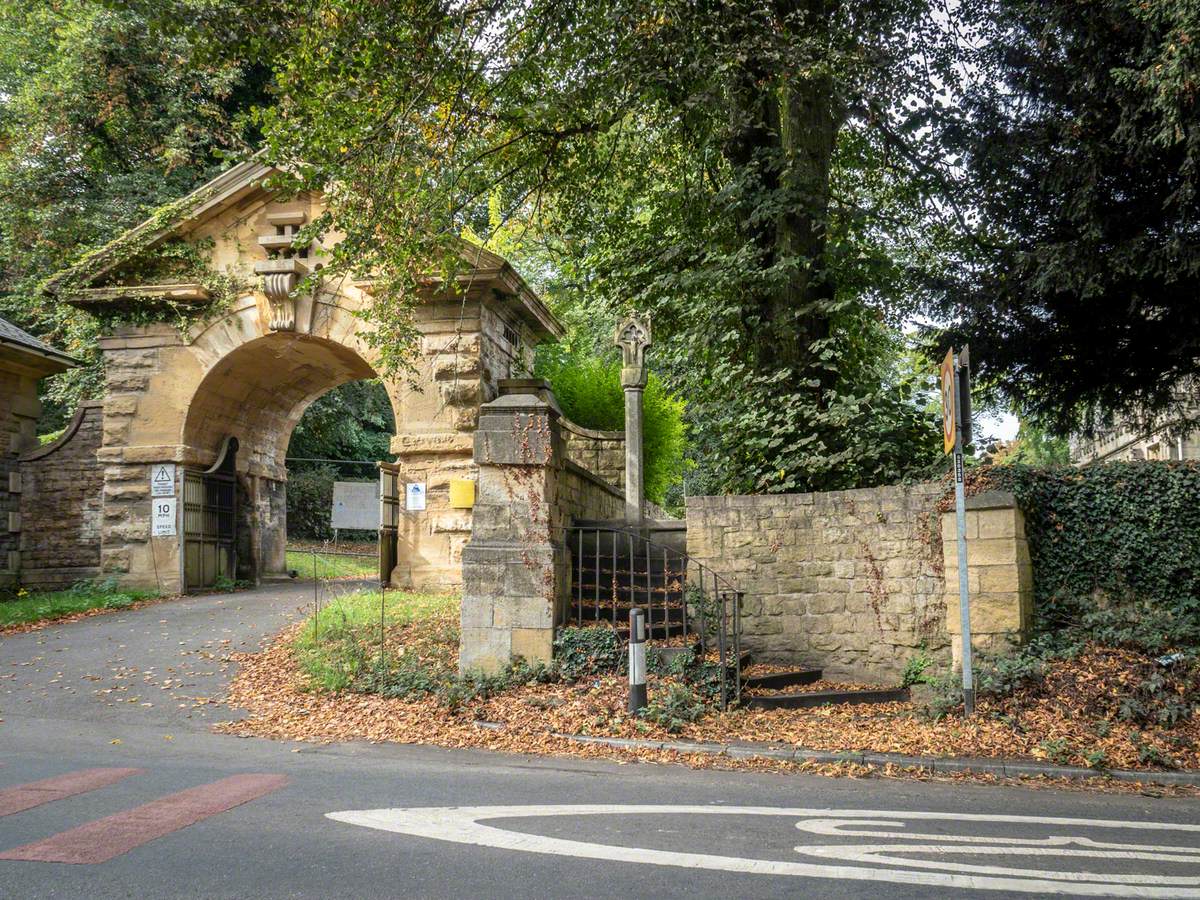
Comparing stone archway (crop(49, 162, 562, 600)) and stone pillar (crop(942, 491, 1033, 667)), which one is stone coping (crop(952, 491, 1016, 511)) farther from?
stone archway (crop(49, 162, 562, 600))

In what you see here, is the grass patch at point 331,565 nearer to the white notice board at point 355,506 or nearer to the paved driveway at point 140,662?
Result: the paved driveway at point 140,662

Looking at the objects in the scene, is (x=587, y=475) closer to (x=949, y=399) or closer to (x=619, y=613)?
(x=619, y=613)

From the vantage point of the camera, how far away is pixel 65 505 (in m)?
17.6

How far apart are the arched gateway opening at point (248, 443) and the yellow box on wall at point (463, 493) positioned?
313cm

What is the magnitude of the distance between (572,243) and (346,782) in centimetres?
1050

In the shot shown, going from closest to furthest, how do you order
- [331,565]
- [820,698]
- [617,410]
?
1. [820,698]
2. [617,410]
3. [331,565]

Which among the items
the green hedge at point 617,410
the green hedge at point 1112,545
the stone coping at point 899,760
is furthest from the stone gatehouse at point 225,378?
the green hedge at point 1112,545

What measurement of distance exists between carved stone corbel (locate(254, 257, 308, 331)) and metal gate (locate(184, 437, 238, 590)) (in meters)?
3.20

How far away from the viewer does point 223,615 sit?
546 inches

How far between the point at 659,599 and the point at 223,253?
35.2 ft

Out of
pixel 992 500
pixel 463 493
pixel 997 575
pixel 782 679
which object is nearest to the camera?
pixel 997 575

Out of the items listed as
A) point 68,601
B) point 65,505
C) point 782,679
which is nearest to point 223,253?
point 65,505

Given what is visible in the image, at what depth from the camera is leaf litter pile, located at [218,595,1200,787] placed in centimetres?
707

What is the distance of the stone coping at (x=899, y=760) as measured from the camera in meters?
6.47
